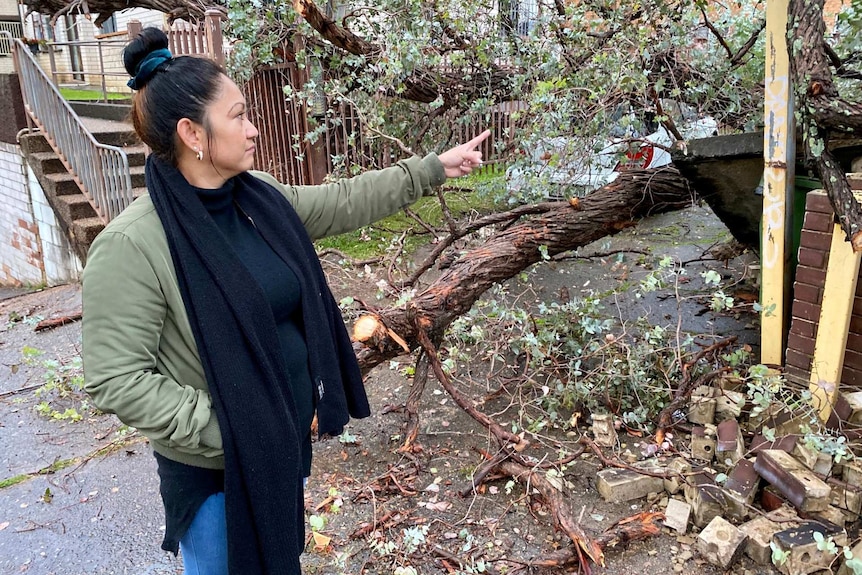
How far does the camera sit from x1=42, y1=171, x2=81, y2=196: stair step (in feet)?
27.8

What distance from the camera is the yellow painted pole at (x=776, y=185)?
332 cm

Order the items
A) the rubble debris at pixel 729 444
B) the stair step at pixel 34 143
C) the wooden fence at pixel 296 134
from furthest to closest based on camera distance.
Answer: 1. the stair step at pixel 34 143
2. the wooden fence at pixel 296 134
3. the rubble debris at pixel 729 444

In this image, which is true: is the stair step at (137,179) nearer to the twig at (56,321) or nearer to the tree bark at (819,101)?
the twig at (56,321)

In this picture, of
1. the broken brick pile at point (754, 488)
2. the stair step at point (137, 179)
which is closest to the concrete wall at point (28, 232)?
the stair step at point (137, 179)

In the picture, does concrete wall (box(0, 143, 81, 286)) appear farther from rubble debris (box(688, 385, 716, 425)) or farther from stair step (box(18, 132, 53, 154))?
rubble debris (box(688, 385, 716, 425))

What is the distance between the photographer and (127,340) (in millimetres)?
1661

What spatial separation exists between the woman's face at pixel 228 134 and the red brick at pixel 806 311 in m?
3.03

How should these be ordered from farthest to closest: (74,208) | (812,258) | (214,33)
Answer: (74,208) < (214,33) < (812,258)

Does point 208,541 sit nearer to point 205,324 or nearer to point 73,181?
point 205,324

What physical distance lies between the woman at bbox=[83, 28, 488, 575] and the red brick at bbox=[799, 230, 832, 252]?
9.01ft

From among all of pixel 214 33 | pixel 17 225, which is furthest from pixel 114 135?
pixel 214 33

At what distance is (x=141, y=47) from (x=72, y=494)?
2.89 m

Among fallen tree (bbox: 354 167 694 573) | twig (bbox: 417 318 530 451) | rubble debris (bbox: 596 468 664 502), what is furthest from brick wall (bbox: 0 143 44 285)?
rubble debris (bbox: 596 468 664 502)

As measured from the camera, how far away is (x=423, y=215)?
7.53m
